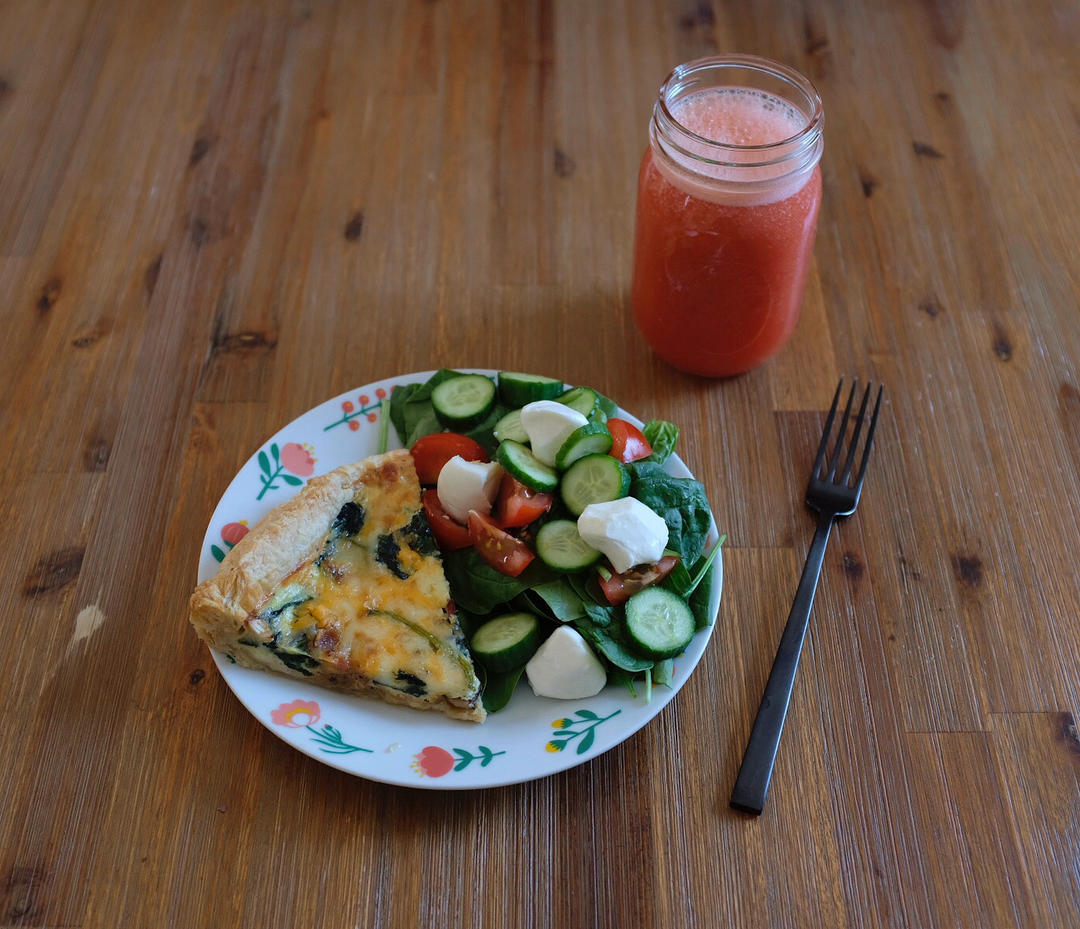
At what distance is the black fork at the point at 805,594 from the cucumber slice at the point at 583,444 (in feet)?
2.27

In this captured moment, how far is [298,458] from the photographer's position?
2834mm

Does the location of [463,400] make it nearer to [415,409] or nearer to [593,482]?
[415,409]

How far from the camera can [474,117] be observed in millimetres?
4129

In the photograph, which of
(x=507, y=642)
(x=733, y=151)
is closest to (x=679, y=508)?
(x=507, y=642)

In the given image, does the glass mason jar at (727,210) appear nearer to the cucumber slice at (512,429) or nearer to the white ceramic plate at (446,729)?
the cucumber slice at (512,429)

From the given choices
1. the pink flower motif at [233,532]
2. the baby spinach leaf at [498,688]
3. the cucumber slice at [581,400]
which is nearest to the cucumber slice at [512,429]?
the cucumber slice at [581,400]

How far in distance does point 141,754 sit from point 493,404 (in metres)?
1.32

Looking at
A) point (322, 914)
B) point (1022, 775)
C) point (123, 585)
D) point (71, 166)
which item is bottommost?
point (1022, 775)

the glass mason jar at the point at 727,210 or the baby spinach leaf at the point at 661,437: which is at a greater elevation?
the glass mason jar at the point at 727,210

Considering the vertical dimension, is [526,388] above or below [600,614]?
above

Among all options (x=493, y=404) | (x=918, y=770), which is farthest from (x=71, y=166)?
(x=918, y=770)

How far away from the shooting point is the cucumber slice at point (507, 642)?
2.40 metres

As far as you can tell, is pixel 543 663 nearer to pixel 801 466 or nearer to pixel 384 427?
pixel 384 427

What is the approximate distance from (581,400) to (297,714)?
1.12 m
